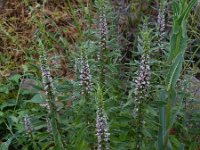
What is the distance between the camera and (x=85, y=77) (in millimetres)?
2119

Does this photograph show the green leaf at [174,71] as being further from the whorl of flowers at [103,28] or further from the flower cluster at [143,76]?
the whorl of flowers at [103,28]

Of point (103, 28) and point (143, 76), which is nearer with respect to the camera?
point (143, 76)

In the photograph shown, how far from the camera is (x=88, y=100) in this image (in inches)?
88.0

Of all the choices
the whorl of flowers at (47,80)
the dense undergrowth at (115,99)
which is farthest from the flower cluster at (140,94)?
the whorl of flowers at (47,80)

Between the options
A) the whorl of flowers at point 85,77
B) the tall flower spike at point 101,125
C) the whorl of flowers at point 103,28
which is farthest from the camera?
the whorl of flowers at point 103,28

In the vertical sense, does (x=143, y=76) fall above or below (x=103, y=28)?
below

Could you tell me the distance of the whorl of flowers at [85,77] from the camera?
2070 millimetres

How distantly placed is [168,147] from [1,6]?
2232 millimetres

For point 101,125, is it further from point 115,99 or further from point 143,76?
point 115,99

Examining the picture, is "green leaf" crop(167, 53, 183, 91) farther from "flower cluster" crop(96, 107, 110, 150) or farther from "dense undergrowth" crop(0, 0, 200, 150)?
"flower cluster" crop(96, 107, 110, 150)

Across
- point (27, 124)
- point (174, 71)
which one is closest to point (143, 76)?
point (174, 71)

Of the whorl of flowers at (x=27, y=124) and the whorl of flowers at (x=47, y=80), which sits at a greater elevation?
the whorl of flowers at (x=47, y=80)

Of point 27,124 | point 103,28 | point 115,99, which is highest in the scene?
point 103,28

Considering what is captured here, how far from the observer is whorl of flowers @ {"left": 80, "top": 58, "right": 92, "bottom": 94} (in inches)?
81.5
